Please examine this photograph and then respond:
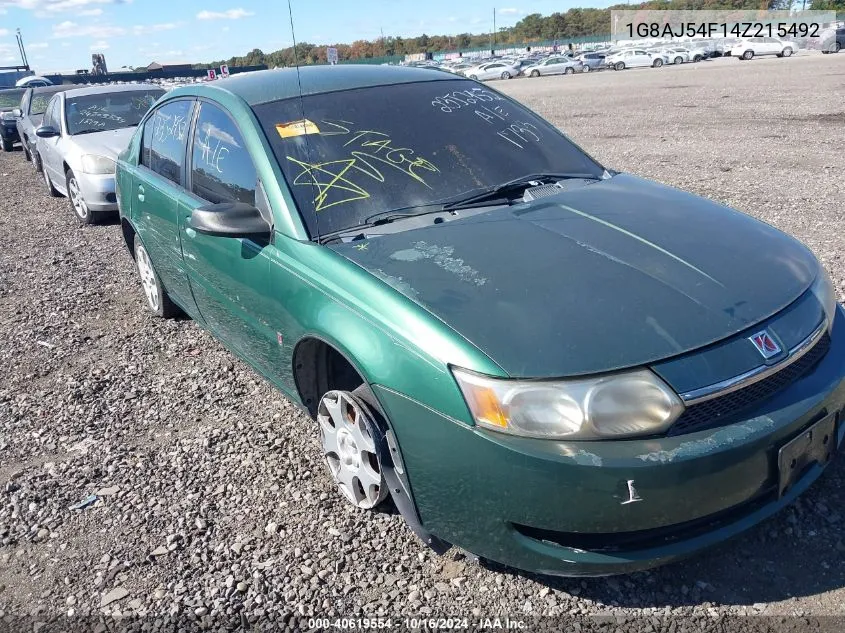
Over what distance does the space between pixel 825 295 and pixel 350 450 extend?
6.27 ft

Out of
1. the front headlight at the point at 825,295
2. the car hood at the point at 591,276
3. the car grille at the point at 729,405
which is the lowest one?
the car grille at the point at 729,405

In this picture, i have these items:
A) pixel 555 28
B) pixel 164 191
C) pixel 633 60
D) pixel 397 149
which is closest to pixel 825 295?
pixel 397 149

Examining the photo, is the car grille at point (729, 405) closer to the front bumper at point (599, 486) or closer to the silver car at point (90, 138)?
the front bumper at point (599, 486)

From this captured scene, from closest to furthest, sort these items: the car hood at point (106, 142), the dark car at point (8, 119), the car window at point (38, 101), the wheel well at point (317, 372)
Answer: the wheel well at point (317, 372)
the car hood at point (106, 142)
the car window at point (38, 101)
the dark car at point (8, 119)

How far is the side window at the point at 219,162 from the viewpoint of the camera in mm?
3056

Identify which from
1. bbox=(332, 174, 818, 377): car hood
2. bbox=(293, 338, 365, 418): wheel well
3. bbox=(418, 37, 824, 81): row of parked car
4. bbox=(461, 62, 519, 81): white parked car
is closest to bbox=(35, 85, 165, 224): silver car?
bbox=(293, 338, 365, 418): wheel well

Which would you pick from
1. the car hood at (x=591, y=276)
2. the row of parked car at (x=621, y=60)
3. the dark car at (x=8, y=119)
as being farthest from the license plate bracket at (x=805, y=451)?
the row of parked car at (x=621, y=60)

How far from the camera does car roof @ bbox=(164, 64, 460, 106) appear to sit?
3311 mm

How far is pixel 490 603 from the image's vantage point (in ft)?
7.50

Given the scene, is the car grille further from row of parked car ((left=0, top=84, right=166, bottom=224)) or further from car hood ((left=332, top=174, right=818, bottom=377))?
row of parked car ((left=0, top=84, right=166, bottom=224))

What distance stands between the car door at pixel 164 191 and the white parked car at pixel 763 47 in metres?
47.0

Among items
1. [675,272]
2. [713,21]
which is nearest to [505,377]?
[675,272]

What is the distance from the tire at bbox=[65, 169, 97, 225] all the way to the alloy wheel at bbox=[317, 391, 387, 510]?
6.61 metres

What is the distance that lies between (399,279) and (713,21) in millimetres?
69201
